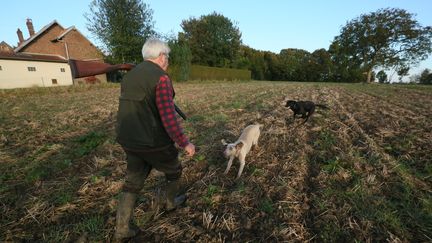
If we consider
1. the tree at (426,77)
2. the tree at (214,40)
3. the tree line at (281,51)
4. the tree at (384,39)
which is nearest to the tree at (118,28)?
the tree line at (281,51)

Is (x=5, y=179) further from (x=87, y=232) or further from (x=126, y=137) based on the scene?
(x=126, y=137)

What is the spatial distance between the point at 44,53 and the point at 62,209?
38757 mm

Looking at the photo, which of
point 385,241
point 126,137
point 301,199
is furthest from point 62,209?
point 385,241

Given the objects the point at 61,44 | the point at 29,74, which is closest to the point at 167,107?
the point at 29,74

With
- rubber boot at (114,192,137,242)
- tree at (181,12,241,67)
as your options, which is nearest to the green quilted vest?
rubber boot at (114,192,137,242)

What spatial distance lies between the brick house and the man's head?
32206 millimetres

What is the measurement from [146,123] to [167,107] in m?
0.28

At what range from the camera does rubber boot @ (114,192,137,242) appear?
2209 mm

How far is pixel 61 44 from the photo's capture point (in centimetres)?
3197

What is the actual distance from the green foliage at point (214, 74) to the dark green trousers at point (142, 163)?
32.7 m

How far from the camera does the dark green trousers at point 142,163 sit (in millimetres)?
2162

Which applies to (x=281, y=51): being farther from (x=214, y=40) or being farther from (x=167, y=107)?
(x=167, y=107)

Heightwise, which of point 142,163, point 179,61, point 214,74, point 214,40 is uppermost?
point 214,40

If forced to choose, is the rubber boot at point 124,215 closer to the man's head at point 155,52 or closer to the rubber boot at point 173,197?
the rubber boot at point 173,197
